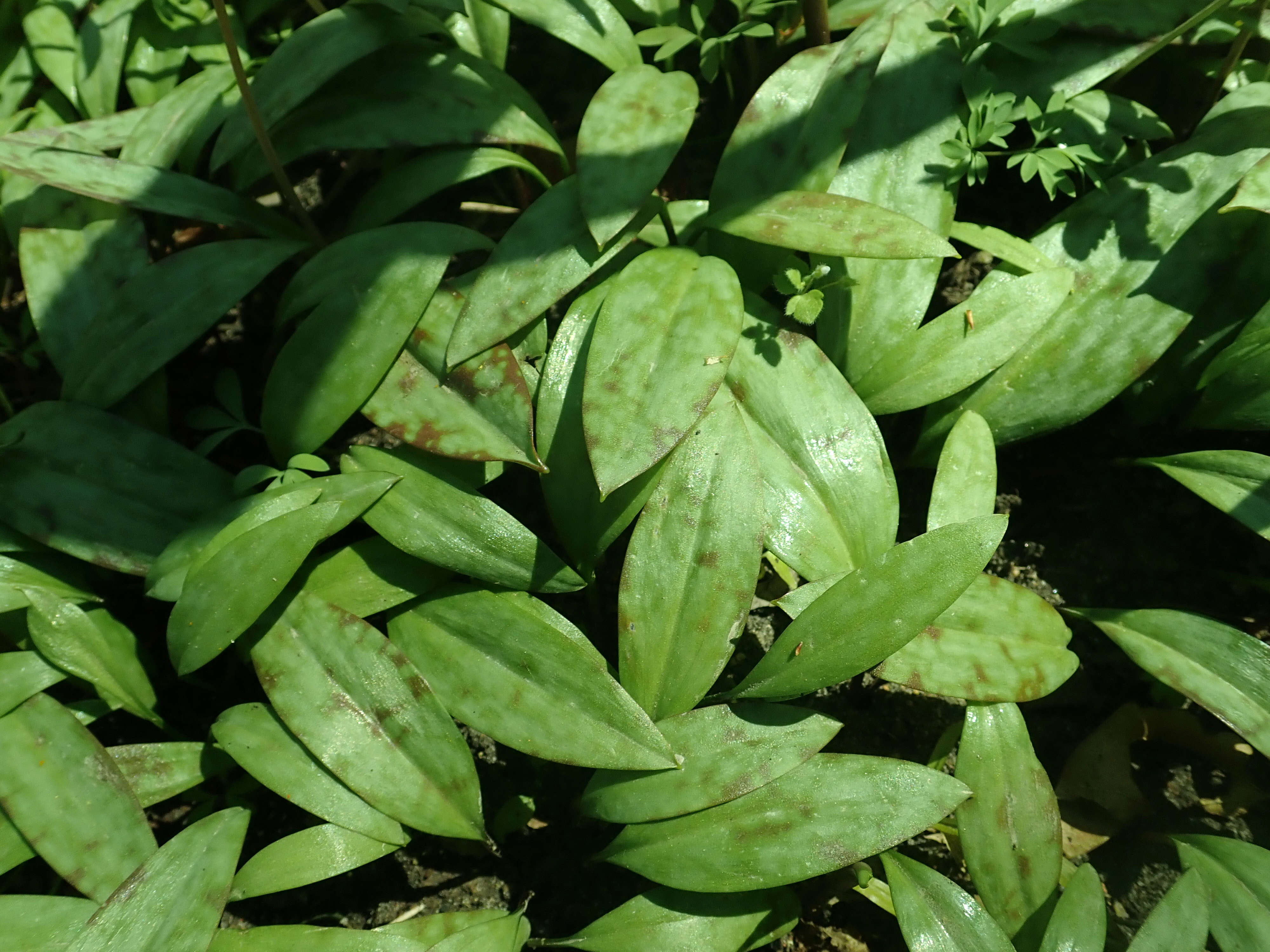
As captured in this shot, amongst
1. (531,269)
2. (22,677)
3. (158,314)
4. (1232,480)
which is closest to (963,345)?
(1232,480)

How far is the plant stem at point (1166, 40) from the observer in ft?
5.07

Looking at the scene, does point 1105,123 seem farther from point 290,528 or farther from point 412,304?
point 290,528

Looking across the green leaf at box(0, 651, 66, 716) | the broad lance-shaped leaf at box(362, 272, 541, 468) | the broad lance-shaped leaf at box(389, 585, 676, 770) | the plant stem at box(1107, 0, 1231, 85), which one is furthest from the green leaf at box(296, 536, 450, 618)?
the plant stem at box(1107, 0, 1231, 85)

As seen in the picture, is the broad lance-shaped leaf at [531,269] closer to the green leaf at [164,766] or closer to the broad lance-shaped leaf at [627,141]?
the broad lance-shaped leaf at [627,141]

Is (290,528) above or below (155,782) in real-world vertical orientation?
above

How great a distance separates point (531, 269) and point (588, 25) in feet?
2.04

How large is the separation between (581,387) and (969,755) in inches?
33.5

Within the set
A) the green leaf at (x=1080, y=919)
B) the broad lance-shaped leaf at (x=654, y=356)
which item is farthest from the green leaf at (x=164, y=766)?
the green leaf at (x=1080, y=919)

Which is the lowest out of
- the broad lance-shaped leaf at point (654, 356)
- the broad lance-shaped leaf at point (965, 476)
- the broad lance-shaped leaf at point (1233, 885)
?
the broad lance-shaped leaf at point (1233, 885)

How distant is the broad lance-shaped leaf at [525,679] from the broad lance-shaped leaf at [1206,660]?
0.80 metres

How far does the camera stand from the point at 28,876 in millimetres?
1651

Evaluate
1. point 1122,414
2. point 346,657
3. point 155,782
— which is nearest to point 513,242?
point 346,657

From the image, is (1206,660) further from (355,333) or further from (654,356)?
(355,333)

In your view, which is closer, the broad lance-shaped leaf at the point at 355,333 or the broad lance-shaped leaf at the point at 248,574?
the broad lance-shaped leaf at the point at 248,574
